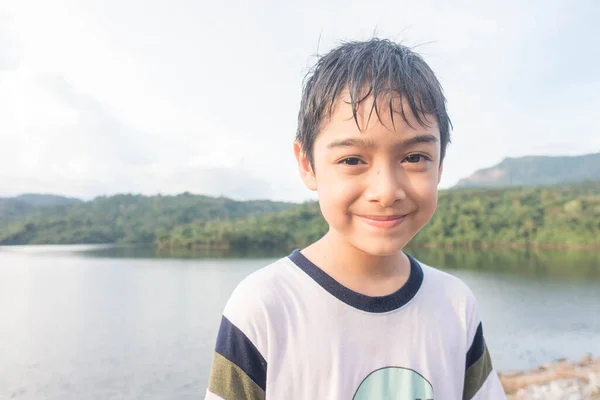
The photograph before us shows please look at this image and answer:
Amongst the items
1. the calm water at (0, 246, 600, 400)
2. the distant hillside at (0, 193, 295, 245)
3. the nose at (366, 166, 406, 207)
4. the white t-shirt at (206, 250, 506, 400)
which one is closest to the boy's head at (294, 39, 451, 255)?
the nose at (366, 166, 406, 207)

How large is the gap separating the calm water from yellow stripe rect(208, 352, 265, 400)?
23.9 ft

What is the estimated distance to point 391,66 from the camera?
86 cm

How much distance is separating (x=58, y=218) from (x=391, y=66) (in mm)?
64986

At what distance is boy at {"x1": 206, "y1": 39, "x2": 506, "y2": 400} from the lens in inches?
32.0

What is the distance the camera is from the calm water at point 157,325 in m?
8.56

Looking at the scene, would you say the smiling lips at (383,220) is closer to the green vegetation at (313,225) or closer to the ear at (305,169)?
the ear at (305,169)

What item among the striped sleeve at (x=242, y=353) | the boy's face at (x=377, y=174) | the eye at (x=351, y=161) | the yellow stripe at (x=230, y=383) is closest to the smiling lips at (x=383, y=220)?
the boy's face at (x=377, y=174)

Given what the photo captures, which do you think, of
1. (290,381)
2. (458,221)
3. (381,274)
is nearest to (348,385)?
(290,381)

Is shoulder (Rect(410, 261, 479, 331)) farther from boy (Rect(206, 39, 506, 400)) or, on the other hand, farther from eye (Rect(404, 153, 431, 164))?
eye (Rect(404, 153, 431, 164))

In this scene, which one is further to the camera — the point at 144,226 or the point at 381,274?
the point at 144,226

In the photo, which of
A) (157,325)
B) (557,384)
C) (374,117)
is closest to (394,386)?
(374,117)

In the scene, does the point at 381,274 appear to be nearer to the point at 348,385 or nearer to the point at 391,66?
the point at 348,385

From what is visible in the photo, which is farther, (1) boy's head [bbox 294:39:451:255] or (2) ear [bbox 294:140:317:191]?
(2) ear [bbox 294:140:317:191]

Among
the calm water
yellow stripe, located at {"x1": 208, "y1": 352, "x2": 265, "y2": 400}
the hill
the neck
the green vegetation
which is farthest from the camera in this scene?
the green vegetation
